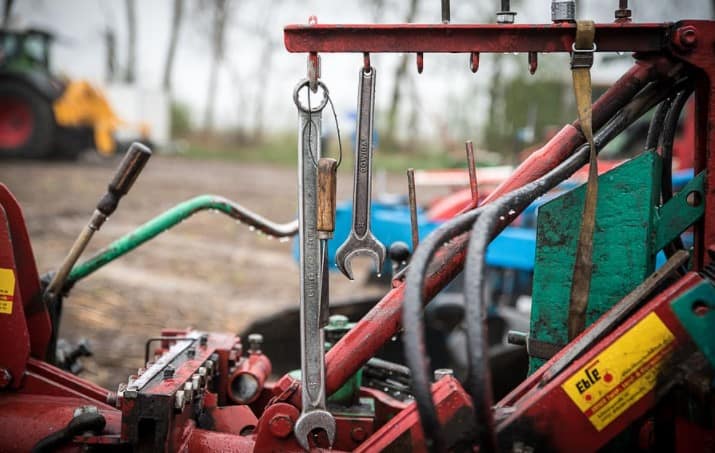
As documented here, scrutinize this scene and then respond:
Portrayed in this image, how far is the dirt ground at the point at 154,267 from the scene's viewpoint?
4656mm

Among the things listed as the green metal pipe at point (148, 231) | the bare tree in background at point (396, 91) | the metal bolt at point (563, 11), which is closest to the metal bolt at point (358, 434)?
the green metal pipe at point (148, 231)

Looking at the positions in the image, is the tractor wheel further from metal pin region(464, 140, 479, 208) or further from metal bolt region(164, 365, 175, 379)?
metal pin region(464, 140, 479, 208)

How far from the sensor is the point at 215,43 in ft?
83.1

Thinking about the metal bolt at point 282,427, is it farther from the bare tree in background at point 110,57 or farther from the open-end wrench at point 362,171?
the bare tree in background at point 110,57

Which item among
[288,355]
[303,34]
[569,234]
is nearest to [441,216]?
[288,355]

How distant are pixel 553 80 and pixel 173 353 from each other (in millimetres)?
13480

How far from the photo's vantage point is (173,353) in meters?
1.99

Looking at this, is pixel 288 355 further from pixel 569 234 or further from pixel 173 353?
pixel 569 234

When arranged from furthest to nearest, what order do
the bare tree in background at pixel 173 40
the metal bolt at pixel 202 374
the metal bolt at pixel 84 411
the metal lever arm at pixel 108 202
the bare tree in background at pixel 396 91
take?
the bare tree in background at pixel 173 40 → the bare tree in background at pixel 396 91 → the metal lever arm at pixel 108 202 → the metal bolt at pixel 202 374 → the metal bolt at pixel 84 411

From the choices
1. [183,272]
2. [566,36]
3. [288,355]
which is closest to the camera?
[566,36]

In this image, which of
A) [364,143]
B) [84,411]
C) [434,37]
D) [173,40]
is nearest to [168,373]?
[84,411]

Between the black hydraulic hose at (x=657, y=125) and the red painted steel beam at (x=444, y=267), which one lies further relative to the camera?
the black hydraulic hose at (x=657, y=125)

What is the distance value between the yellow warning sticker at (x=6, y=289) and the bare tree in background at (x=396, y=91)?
690 inches

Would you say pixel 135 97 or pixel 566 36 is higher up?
pixel 135 97
